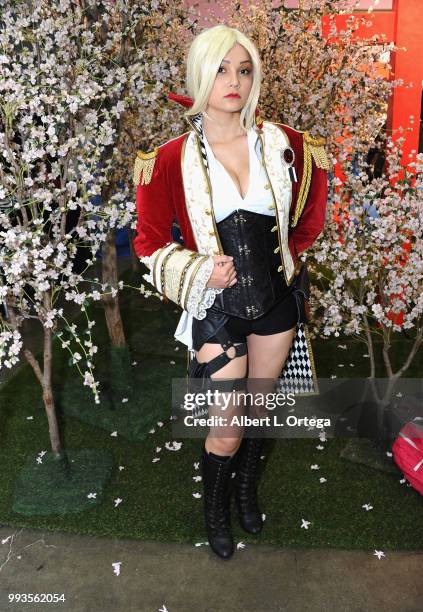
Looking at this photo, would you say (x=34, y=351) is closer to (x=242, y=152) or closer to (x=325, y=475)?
(x=325, y=475)

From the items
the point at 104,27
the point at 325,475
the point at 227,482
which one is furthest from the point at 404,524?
the point at 104,27

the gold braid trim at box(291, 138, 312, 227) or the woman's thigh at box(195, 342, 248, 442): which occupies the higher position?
the gold braid trim at box(291, 138, 312, 227)

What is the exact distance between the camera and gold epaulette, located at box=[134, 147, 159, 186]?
2.67 metres

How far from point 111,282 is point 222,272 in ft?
7.54

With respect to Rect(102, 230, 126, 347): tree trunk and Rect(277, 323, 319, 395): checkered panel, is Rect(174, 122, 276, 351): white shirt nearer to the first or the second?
Rect(277, 323, 319, 395): checkered panel

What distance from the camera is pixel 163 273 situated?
8.64 ft

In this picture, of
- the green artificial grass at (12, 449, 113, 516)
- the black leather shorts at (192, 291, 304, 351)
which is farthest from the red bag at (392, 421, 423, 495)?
the green artificial grass at (12, 449, 113, 516)

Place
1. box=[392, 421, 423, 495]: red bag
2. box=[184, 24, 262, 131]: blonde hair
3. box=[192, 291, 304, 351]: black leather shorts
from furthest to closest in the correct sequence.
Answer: box=[392, 421, 423, 495]: red bag → box=[192, 291, 304, 351]: black leather shorts → box=[184, 24, 262, 131]: blonde hair

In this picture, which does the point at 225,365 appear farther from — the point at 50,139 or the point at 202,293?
the point at 50,139

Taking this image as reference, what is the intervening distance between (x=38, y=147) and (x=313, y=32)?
3.09m

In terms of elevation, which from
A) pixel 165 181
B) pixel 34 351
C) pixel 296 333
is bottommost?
pixel 34 351

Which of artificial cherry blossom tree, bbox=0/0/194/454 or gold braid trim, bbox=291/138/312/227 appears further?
artificial cherry blossom tree, bbox=0/0/194/454

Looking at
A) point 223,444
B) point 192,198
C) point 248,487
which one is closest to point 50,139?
point 192,198

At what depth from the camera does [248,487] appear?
3.41 meters
